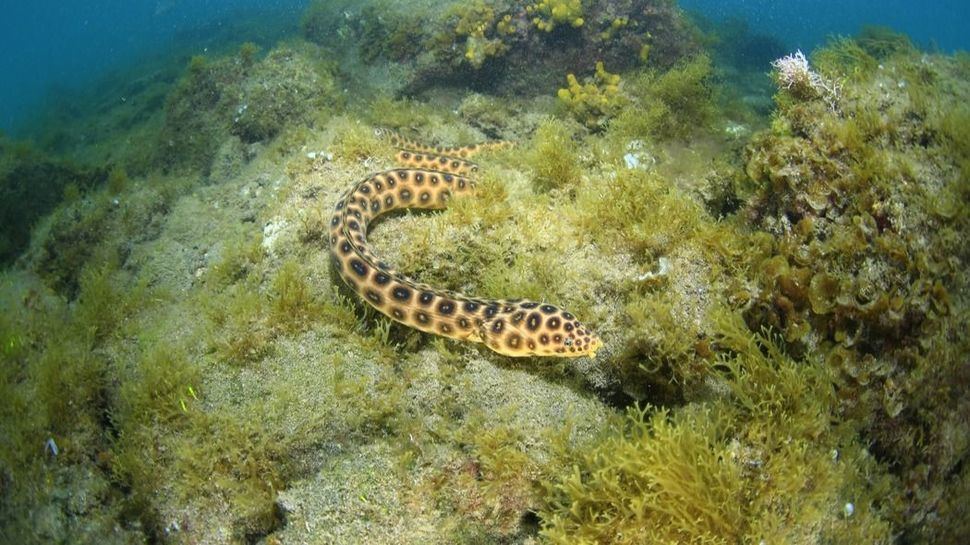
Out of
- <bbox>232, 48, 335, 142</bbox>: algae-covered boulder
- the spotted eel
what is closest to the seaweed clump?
the spotted eel

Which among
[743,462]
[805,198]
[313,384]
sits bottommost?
[313,384]

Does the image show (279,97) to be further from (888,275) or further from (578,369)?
(888,275)

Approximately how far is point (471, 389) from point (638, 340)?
1.38m

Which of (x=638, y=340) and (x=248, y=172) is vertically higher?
(x=638, y=340)

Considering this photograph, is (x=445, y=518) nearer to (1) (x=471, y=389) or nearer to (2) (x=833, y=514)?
(1) (x=471, y=389)

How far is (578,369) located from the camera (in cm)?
444

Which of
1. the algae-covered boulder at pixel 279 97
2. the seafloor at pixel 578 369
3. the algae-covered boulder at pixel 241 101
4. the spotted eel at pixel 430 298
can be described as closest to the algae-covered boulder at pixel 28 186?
the algae-covered boulder at pixel 241 101

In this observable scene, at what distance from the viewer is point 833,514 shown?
3.38 m

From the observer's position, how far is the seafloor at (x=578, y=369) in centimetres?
347

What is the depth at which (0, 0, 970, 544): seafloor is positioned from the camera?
3.47 metres

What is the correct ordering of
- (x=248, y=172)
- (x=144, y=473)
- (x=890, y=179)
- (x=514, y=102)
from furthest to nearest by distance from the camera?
(x=514, y=102) → (x=248, y=172) → (x=144, y=473) → (x=890, y=179)

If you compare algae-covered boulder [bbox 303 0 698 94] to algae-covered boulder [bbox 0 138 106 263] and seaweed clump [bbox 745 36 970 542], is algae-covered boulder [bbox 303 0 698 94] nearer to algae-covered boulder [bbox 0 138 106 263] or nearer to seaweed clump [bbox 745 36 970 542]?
algae-covered boulder [bbox 0 138 106 263]

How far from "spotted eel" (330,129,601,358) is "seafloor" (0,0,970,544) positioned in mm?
244

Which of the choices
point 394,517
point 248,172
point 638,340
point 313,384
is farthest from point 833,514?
point 248,172
